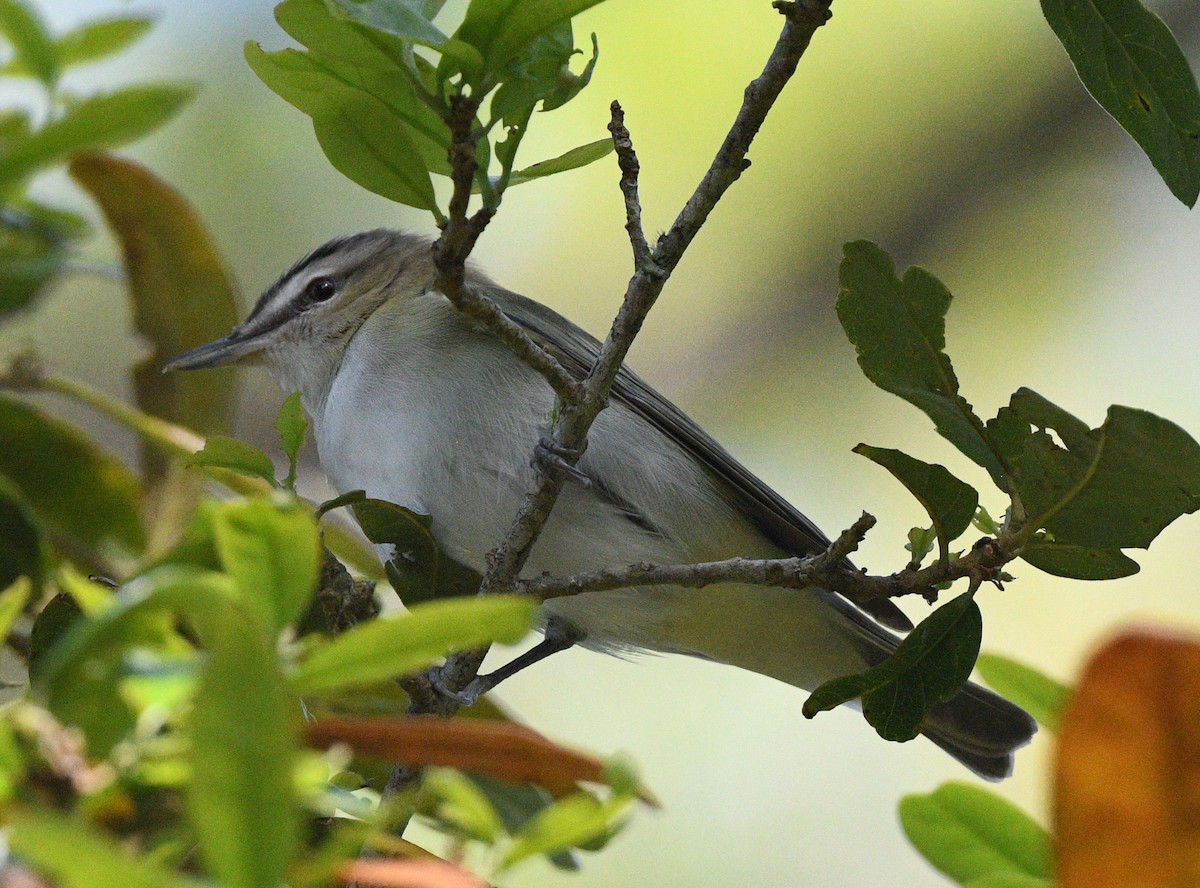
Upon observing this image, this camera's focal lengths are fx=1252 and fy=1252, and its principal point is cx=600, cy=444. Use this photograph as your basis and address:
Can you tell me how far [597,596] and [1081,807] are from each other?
2.25 meters

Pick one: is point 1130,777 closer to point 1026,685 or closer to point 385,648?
point 385,648

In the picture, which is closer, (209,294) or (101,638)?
(101,638)

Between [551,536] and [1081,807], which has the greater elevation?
[1081,807]

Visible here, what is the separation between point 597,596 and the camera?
281 cm

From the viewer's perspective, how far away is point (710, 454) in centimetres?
297

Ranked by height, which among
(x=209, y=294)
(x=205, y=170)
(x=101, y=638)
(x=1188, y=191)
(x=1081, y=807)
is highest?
(x=1188, y=191)

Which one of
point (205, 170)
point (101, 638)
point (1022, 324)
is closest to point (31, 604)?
point (101, 638)

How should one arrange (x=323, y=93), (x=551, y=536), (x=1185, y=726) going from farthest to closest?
(x=551, y=536)
(x=323, y=93)
(x=1185, y=726)

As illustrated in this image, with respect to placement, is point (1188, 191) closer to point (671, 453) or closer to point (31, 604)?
point (31, 604)

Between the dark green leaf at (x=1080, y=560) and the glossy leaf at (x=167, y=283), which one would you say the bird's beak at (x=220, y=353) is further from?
the dark green leaf at (x=1080, y=560)

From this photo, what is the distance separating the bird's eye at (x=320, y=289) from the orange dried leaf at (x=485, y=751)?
292cm

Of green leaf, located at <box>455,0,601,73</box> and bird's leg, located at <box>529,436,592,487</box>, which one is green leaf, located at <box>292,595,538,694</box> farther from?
bird's leg, located at <box>529,436,592,487</box>

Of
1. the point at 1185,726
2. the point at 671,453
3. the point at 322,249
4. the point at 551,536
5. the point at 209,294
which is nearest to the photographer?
the point at 1185,726

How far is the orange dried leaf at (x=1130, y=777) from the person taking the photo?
1.82ft
